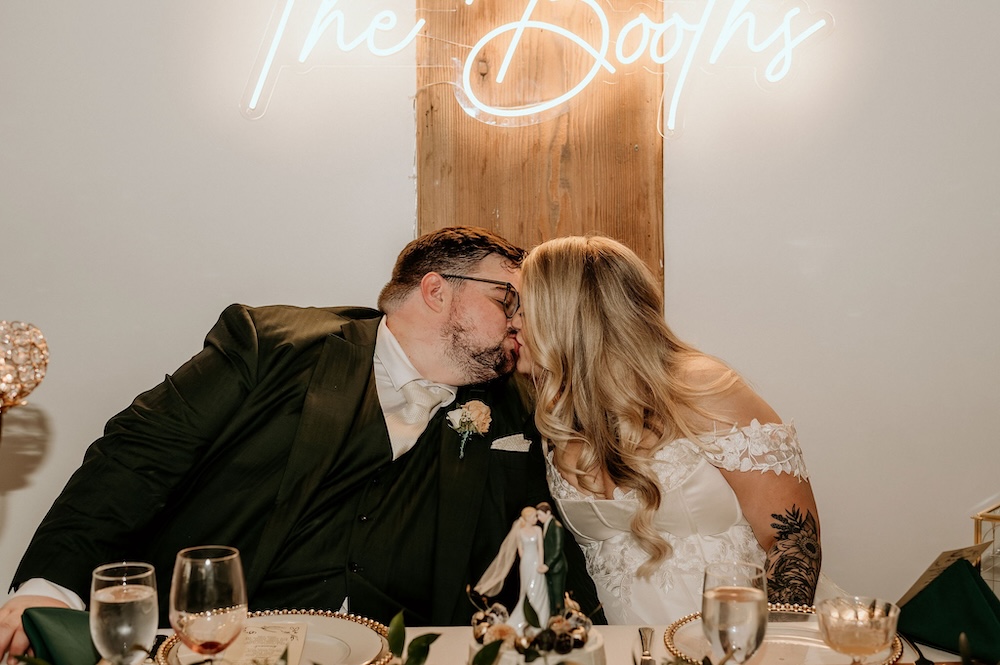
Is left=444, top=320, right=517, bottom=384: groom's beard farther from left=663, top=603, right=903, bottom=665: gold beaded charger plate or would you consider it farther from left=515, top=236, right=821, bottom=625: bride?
left=663, top=603, right=903, bottom=665: gold beaded charger plate

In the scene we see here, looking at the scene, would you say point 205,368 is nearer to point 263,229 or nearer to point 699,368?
point 263,229

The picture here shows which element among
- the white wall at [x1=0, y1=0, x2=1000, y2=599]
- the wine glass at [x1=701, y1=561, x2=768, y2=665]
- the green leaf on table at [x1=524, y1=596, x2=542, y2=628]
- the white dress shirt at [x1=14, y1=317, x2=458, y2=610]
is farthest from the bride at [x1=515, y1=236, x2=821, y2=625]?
the green leaf on table at [x1=524, y1=596, x2=542, y2=628]

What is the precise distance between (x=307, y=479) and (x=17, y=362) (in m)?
1.07

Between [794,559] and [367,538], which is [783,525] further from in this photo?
[367,538]

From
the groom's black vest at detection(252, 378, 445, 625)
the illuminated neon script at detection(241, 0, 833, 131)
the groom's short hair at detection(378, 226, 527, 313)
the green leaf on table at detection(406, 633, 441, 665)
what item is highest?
the illuminated neon script at detection(241, 0, 833, 131)

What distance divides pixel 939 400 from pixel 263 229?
7.67 feet

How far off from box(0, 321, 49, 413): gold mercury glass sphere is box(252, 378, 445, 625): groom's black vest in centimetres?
107

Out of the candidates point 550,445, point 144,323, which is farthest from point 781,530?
point 144,323

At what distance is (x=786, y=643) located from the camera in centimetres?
158

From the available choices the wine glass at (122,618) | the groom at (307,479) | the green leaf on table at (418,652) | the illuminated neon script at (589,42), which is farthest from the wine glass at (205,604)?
the illuminated neon script at (589,42)

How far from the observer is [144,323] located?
297 cm

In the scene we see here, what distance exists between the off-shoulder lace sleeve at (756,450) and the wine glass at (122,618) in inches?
57.7

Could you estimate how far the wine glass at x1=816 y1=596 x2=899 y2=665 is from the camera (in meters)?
1.31

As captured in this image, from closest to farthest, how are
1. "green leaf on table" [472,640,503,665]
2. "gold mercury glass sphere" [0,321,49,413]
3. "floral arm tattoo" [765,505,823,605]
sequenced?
"green leaf on table" [472,640,503,665], "gold mercury glass sphere" [0,321,49,413], "floral arm tattoo" [765,505,823,605]
